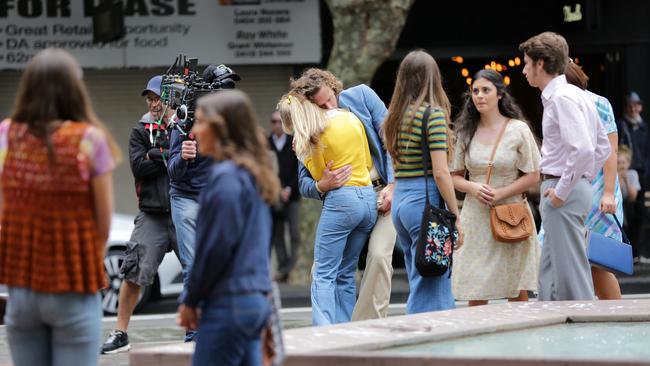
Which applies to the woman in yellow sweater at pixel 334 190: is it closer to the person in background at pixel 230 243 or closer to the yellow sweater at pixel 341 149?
the yellow sweater at pixel 341 149

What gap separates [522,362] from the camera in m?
5.82

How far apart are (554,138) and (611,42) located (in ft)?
32.0

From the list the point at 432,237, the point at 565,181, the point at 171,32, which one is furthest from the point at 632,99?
the point at 432,237

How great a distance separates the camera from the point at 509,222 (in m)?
9.30

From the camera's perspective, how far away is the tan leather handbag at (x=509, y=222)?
930 cm

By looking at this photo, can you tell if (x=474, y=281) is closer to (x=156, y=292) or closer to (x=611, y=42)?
(x=156, y=292)

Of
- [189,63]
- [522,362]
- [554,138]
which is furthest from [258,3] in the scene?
[522,362]

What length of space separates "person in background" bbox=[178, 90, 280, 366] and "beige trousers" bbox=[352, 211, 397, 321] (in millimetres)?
3706

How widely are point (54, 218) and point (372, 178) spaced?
13.5 ft

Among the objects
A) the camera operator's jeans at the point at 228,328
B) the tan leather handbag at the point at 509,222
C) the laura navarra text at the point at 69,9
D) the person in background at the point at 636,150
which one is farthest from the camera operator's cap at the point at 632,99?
the camera operator's jeans at the point at 228,328

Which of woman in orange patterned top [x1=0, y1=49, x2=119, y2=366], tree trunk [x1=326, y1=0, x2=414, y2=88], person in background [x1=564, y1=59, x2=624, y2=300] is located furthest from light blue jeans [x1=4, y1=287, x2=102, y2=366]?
tree trunk [x1=326, y1=0, x2=414, y2=88]

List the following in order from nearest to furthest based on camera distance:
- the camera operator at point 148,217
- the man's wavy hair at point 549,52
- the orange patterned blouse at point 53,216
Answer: the orange patterned blouse at point 53,216 → the man's wavy hair at point 549,52 → the camera operator at point 148,217

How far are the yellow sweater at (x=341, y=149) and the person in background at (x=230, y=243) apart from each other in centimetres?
345

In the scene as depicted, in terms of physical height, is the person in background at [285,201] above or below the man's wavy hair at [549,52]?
below
